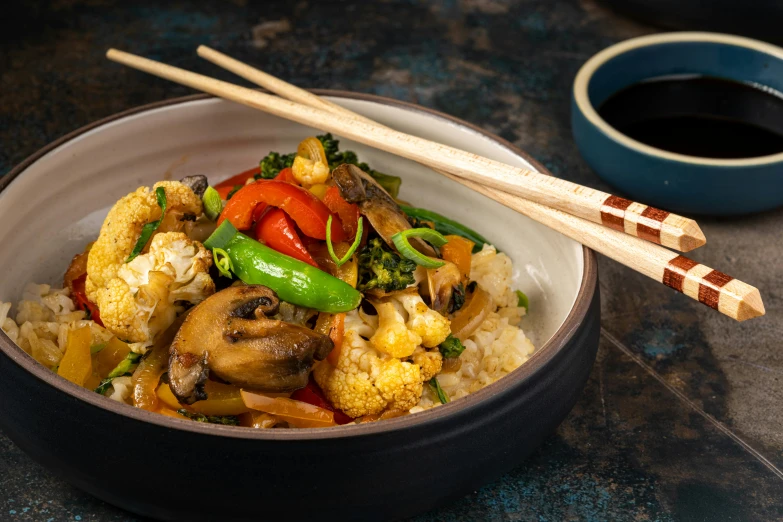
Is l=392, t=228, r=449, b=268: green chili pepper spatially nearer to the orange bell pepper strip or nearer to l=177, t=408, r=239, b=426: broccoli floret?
l=177, t=408, r=239, b=426: broccoli floret

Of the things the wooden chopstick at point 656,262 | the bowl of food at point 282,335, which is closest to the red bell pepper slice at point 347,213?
the bowl of food at point 282,335

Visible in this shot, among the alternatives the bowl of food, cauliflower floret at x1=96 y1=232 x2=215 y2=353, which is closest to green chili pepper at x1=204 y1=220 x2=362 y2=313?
the bowl of food

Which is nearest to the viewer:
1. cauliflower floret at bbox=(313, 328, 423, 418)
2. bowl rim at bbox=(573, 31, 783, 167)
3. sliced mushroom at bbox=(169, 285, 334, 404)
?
sliced mushroom at bbox=(169, 285, 334, 404)

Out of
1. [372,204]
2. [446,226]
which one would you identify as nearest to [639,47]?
[446,226]

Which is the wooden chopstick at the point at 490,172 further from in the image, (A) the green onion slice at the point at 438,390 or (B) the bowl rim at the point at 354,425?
(A) the green onion slice at the point at 438,390

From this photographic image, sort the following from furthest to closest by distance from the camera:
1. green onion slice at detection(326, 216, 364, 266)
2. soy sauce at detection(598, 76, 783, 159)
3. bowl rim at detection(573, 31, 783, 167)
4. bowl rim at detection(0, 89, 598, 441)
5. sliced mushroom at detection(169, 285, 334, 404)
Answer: soy sauce at detection(598, 76, 783, 159) → bowl rim at detection(573, 31, 783, 167) → green onion slice at detection(326, 216, 364, 266) → sliced mushroom at detection(169, 285, 334, 404) → bowl rim at detection(0, 89, 598, 441)

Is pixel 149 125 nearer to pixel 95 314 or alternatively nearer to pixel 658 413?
pixel 95 314
